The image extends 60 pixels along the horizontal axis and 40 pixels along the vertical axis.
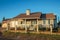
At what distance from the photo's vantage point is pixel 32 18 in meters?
29.8

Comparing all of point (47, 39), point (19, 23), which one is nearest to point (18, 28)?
point (19, 23)

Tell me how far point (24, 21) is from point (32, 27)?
2.50m

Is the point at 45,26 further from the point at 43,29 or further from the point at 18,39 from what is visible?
the point at 18,39

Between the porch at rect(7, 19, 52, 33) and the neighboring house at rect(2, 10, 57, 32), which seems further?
the neighboring house at rect(2, 10, 57, 32)

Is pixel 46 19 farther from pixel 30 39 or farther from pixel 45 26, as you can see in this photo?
pixel 30 39

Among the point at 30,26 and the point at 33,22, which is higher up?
the point at 33,22

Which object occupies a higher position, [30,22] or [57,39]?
[30,22]

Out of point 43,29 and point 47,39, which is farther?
point 43,29

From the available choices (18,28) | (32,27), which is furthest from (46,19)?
(18,28)

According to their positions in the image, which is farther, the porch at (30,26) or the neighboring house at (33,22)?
the neighboring house at (33,22)

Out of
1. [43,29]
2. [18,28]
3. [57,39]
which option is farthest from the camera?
[18,28]

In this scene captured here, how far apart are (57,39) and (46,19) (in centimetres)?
895

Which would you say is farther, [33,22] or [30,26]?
[33,22]

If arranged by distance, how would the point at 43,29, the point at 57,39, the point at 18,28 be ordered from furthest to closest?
the point at 18,28 → the point at 43,29 → the point at 57,39
